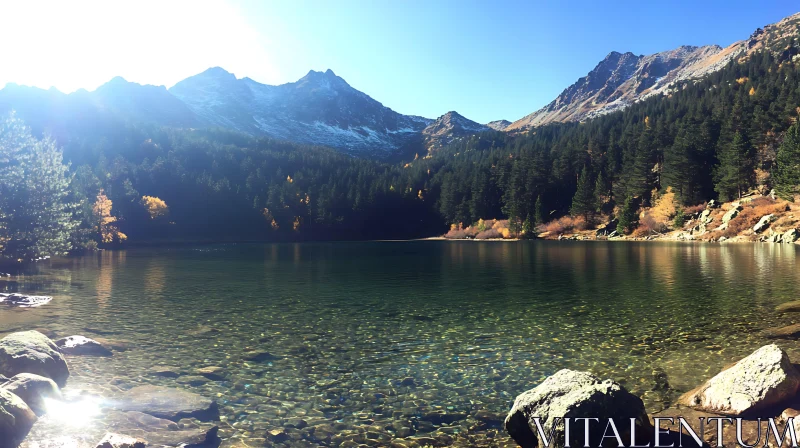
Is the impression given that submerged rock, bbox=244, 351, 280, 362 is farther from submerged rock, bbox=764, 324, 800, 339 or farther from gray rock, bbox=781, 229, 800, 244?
gray rock, bbox=781, 229, 800, 244

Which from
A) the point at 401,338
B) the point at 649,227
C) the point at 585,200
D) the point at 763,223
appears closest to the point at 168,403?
the point at 401,338

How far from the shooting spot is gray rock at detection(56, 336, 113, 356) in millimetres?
18719

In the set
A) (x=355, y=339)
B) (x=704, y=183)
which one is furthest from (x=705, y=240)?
(x=355, y=339)

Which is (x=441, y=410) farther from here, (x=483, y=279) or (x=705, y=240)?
(x=705, y=240)

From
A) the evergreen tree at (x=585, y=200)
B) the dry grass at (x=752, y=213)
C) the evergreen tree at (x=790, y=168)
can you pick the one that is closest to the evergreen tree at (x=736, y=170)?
the dry grass at (x=752, y=213)

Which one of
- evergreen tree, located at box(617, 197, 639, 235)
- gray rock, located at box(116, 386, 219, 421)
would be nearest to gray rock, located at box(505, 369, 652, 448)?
gray rock, located at box(116, 386, 219, 421)

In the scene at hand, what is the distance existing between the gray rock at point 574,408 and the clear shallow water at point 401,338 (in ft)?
2.49

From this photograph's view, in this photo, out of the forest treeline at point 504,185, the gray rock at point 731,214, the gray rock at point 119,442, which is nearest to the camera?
the gray rock at point 119,442

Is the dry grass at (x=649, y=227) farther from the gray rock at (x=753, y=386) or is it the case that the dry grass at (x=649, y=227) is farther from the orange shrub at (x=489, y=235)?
the gray rock at (x=753, y=386)

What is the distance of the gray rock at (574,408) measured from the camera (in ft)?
32.9

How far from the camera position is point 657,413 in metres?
12.2

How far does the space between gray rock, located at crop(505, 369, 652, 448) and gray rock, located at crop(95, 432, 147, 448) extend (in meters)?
9.07

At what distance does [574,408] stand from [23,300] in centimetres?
3825

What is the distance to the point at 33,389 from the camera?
13133mm
